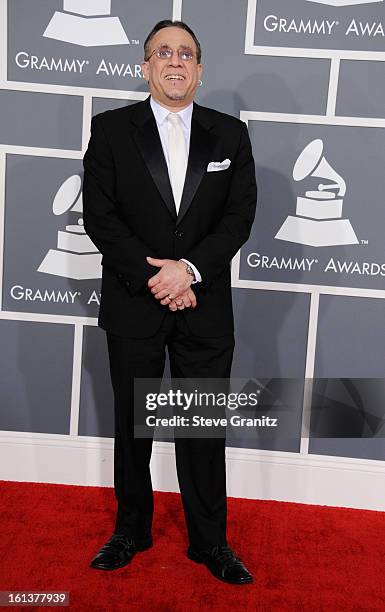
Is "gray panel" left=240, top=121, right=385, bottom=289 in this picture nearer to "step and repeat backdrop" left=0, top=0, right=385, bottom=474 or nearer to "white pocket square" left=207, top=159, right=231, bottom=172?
"step and repeat backdrop" left=0, top=0, right=385, bottom=474

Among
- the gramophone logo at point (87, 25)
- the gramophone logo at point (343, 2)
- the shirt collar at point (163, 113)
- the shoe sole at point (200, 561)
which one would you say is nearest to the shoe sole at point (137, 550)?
the shoe sole at point (200, 561)

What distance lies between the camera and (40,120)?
3.49m

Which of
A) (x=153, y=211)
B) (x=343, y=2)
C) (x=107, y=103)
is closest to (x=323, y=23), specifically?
(x=343, y=2)

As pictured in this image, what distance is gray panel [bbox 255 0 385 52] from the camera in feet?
10.9

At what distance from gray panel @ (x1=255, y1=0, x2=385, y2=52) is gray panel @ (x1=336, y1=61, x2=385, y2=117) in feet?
0.26

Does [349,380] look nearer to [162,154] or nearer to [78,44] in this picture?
[162,154]

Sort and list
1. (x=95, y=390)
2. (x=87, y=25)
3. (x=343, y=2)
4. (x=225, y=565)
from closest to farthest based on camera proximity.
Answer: (x=225, y=565) → (x=343, y=2) → (x=87, y=25) → (x=95, y=390)

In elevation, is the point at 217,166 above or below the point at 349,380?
above

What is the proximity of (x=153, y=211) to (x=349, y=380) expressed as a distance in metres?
1.40

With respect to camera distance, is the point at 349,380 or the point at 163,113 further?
the point at 349,380

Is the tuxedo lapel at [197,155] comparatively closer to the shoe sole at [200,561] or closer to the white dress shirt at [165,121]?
the white dress shirt at [165,121]

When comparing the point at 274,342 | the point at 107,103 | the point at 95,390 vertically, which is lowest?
the point at 95,390

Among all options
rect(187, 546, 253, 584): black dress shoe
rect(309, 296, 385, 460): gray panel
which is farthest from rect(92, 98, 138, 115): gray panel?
rect(187, 546, 253, 584): black dress shoe

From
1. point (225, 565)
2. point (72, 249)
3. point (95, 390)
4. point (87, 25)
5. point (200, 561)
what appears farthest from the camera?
point (95, 390)
